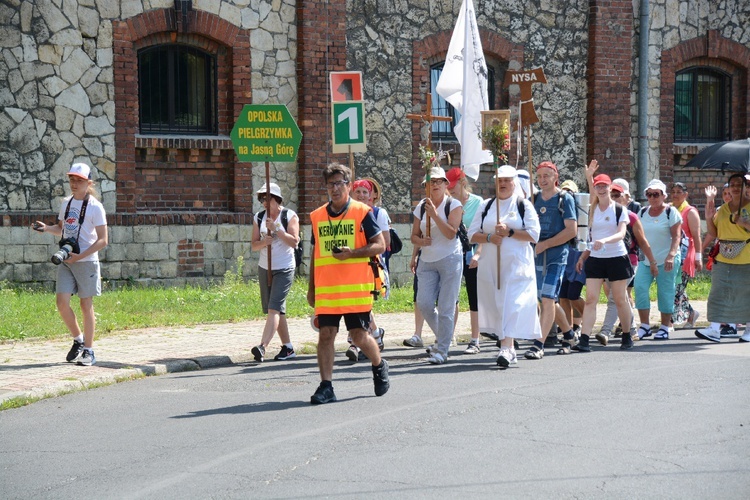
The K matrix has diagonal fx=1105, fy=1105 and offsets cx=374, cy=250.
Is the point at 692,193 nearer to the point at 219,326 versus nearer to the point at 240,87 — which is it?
the point at 240,87

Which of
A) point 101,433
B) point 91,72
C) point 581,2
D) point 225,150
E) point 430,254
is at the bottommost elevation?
point 101,433

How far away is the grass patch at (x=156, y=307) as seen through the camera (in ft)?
44.2

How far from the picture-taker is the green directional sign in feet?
40.1

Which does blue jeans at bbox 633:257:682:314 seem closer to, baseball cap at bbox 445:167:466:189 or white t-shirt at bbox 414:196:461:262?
baseball cap at bbox 445:167:466:189

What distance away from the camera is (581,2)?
20.6m

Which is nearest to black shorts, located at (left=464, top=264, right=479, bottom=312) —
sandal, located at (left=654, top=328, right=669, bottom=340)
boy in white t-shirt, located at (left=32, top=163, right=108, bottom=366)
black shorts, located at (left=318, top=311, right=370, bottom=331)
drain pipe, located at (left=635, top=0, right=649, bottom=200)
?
sandal, located at (left=654, top=328, right=669, bottom=340)

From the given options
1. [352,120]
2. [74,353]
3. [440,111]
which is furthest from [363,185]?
[440,111]

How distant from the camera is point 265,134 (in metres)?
12.3

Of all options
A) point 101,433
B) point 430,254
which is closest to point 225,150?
point 430,254

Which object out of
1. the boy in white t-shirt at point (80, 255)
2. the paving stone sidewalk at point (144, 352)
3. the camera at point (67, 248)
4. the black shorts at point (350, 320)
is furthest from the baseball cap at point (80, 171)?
the black shorts at point (350, 320)

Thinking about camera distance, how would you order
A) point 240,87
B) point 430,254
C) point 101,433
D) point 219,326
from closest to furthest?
1. point 101,433
2. point 430,254
3. point 219,326
4. point 240,87

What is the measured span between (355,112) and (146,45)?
5.42 m

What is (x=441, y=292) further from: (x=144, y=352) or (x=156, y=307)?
(x=156, y=307)

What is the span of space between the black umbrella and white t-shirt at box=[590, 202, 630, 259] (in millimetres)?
2110
